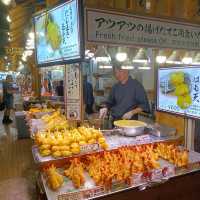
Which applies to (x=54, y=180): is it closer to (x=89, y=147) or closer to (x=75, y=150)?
(x=75, y=150)

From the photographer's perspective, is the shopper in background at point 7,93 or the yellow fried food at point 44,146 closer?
the yellow fried food at point 44,146

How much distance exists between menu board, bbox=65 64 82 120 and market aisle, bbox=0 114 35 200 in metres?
2.13

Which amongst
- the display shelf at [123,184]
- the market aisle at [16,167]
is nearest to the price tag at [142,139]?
the display shelf at [123,184]

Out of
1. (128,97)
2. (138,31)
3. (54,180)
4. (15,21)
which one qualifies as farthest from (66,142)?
(15,21)

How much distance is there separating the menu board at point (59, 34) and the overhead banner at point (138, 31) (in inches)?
7.2

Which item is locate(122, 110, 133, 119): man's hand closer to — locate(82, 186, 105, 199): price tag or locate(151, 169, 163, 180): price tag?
locate(151, 169, 163, 180): price tag

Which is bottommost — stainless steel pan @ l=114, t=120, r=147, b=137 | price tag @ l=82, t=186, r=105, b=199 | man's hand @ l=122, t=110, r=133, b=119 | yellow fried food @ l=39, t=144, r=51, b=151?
price tag @ l=82, t=186, r=105, b=199

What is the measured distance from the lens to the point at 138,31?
2750 mm

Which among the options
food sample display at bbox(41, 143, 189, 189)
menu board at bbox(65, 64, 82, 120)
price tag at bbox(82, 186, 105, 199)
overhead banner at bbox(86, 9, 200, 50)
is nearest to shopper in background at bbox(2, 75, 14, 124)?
menu board at bbox(65, 64, 82, 120)

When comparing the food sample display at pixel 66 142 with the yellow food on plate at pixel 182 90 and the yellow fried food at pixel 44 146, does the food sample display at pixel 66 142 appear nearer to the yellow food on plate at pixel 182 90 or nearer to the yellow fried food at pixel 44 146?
the yellow fried food at pixel 44 146

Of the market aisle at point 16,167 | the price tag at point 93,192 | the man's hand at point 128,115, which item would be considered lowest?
the market aisle at point 16,167

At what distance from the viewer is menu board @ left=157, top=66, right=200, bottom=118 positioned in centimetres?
287

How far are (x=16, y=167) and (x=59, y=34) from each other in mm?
4184

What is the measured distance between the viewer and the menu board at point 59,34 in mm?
2305
